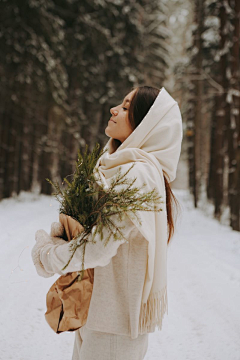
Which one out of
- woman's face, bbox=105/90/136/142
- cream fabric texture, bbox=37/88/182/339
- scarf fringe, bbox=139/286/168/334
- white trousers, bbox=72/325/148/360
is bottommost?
white trousers, bbox=72/325/148/360

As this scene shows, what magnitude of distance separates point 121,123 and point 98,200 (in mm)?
643

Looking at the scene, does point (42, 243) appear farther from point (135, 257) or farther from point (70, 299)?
point (135, 257)

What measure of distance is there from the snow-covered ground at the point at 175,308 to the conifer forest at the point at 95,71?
485cm

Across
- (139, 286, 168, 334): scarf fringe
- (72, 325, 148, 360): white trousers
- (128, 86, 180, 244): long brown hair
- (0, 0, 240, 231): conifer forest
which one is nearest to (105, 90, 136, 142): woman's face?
(128, 86, 180, 244): long brown hair

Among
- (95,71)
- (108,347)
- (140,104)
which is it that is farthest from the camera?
(95,71)

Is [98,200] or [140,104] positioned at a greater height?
[140,104]

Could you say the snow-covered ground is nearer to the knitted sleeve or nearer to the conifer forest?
the knitted sleeve

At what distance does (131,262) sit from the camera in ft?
6.27

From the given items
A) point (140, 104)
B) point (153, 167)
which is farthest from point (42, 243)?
point (140, 104)

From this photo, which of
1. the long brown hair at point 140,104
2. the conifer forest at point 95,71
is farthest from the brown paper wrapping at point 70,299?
the conifer forest at point 95,71

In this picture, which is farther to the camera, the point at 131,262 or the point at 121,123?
the point at 121,123

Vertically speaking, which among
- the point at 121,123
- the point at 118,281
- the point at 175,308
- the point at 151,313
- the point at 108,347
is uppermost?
the point at 121,123

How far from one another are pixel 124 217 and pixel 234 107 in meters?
10.6

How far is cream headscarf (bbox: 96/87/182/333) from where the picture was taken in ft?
6.15
